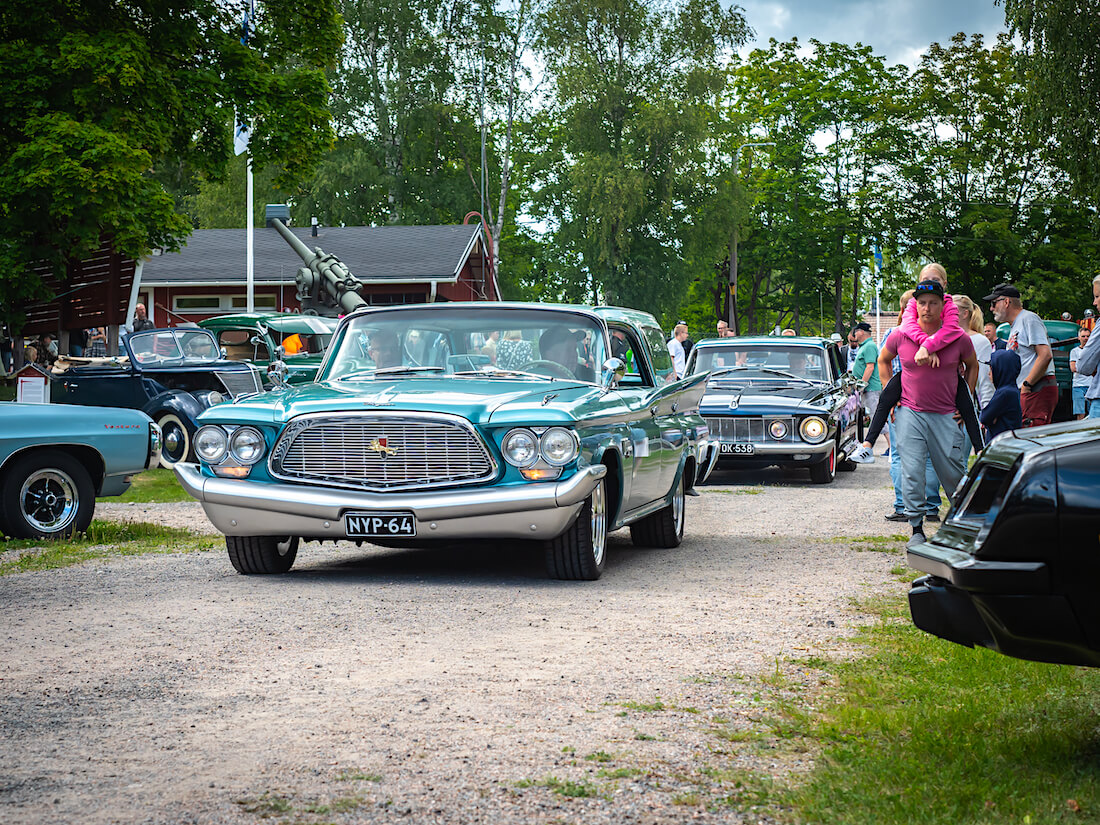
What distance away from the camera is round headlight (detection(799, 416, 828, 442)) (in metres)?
16.3

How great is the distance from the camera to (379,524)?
26.2 ft

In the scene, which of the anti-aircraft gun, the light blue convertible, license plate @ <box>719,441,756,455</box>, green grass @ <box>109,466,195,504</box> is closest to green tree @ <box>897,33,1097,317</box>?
the anti-aircraft gun

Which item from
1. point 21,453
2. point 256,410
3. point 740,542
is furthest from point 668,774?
point 21,453

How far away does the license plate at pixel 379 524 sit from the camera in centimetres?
798

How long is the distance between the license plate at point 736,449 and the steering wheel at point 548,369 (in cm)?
758

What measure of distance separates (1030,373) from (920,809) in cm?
882

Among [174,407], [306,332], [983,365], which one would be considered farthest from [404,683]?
[306,332]

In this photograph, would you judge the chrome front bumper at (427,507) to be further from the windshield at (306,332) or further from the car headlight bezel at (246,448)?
the windshield at (306,332)

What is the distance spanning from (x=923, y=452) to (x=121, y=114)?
1688 centimetres

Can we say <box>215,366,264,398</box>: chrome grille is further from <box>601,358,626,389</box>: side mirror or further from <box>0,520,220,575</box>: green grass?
<box>601,358,626,389</box>: side mirror

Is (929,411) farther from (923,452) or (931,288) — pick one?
(931,288)

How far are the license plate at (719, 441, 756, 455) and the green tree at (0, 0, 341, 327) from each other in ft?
35.2

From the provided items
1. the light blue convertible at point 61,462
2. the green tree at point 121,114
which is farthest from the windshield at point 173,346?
the light blue convertible at point 61,462

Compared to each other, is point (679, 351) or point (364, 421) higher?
point (679, 351)
